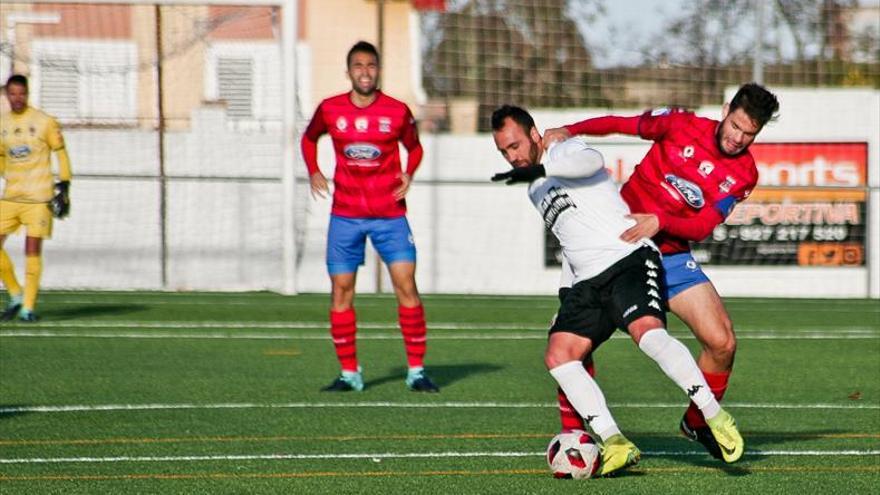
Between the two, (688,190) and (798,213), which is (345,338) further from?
(798,213)

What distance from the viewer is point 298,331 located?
588 inches

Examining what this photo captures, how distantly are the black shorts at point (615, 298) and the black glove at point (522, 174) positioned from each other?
71 centimetres

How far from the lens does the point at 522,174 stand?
22.8 ft

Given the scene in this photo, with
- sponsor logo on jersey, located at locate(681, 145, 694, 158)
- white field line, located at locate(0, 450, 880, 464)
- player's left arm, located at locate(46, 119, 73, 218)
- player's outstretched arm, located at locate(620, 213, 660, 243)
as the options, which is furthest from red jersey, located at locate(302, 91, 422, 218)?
player's left arm, located at locate(46, 119, 73, 218)

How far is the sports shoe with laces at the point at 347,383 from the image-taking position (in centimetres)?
1061

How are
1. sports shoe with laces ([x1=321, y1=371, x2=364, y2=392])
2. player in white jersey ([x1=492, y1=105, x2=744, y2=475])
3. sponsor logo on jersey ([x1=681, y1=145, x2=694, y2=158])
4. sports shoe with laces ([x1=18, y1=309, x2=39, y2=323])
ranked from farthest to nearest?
sports shoe with laces ([x1=18, y1=309, x2=39, y2=323]) < sports shoe with laces ([x1=321, y1=371, x2=364, y2=392]) < sponsor logo on jersey ([x1=681, y1=145, x2=694, y2=158]) < player in white jersey ([x1=492, y1=105, x2=744, y2=475])

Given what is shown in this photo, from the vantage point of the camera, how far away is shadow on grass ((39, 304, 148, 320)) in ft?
52.4

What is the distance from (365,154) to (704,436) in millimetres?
3876

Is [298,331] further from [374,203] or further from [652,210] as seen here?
[652,210]

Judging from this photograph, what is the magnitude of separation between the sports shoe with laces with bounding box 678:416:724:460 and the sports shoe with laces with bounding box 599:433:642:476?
458 mm

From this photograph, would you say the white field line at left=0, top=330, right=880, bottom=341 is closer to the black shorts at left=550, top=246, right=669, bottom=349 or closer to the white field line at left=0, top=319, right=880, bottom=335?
the white field line at left=0, top=319, right=880, bottom=335

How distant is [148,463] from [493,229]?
1367 centimetres

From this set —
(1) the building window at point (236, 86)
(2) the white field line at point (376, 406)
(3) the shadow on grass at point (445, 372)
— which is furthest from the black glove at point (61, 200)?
(1) the building window at point (236, 86)

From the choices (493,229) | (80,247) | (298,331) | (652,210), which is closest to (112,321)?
(298,331)
